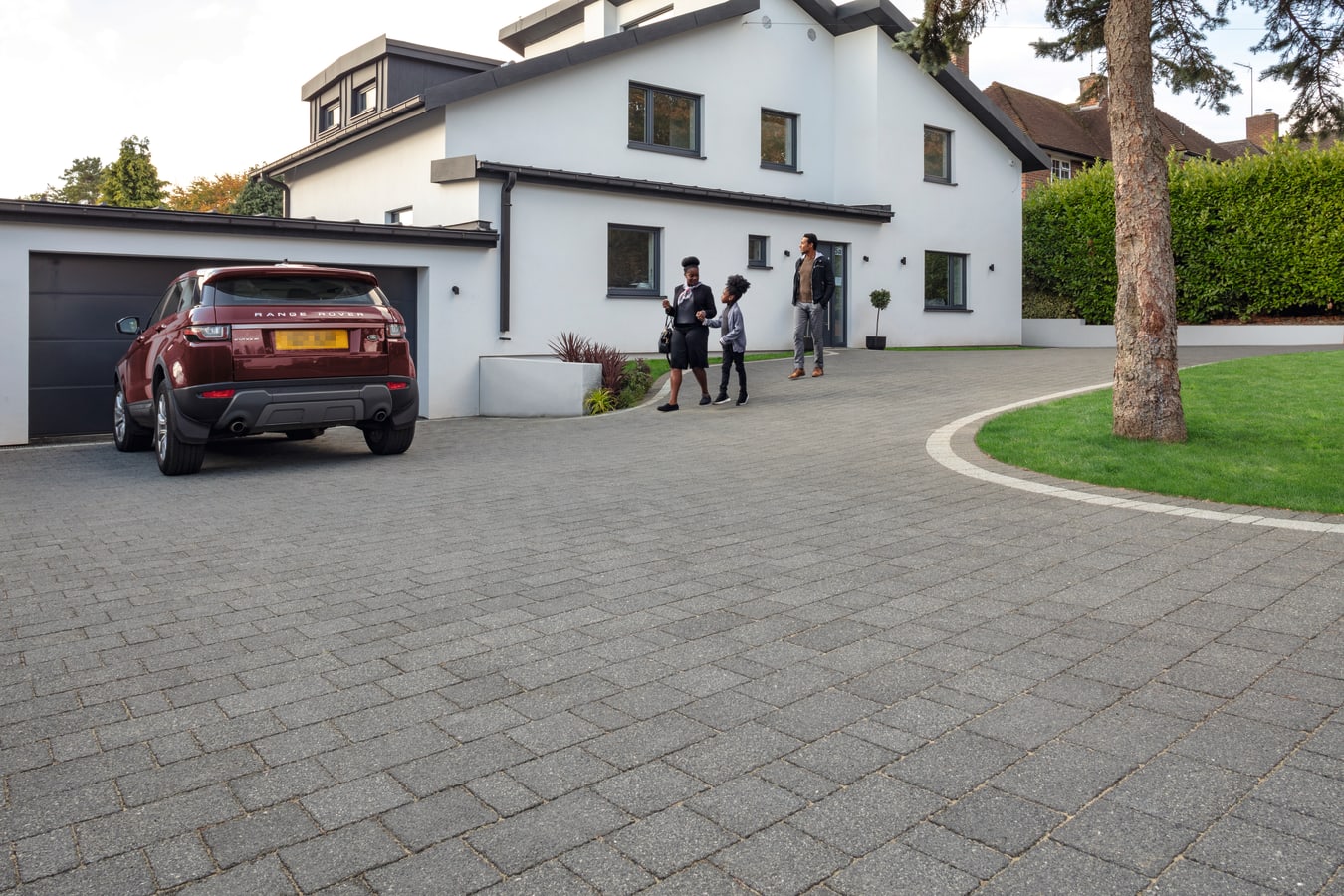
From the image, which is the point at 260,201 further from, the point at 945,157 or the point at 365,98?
the point at 945,157

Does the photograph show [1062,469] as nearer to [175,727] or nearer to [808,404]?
[808,404]

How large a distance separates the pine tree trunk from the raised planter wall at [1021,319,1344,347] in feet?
45.4

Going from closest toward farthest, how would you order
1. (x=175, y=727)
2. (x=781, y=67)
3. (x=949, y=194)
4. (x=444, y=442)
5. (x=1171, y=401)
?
(x=175, y=727), (x=1171, y=401), (x=444, y=442), (x=781, y=67), (x=949, y=194)

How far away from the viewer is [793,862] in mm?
2779

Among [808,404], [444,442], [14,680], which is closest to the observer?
[14,680]

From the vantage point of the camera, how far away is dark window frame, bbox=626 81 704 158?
21672 mm

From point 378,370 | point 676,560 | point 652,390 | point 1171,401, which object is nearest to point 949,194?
point 652,390

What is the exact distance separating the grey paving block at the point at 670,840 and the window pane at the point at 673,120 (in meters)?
20.4

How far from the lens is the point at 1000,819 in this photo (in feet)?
9.78

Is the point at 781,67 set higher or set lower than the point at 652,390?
higher

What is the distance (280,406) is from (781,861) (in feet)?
26.7

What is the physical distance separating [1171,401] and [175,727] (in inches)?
355

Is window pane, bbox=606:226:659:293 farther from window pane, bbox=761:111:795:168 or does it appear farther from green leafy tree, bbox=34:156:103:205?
green leafy tree, bbox=34:156:103:205

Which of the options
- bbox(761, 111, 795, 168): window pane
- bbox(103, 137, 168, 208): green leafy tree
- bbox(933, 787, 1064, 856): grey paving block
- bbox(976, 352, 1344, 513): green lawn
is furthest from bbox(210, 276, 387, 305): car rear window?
bbox(103, 137, 168, 208): green leafy tree
